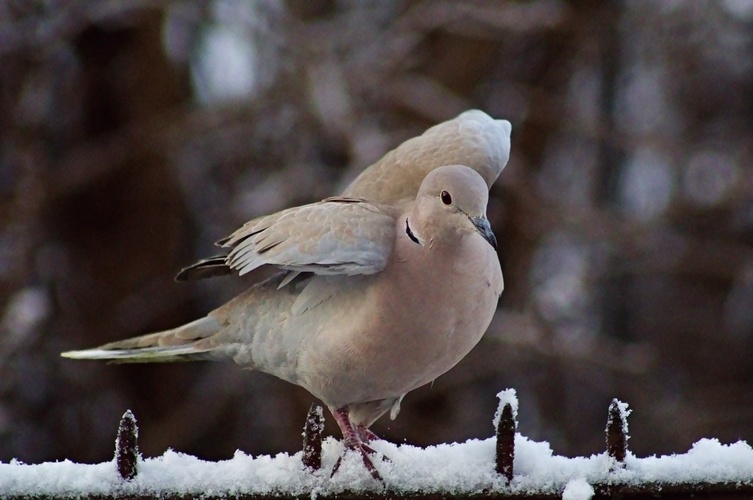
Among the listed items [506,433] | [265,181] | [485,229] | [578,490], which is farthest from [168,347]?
[265,181]

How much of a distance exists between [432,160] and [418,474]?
1042mm

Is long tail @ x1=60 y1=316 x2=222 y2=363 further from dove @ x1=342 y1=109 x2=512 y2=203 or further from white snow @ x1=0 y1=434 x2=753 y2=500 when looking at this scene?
white snow @ x1=0 y1=434 x2=753 y2=500

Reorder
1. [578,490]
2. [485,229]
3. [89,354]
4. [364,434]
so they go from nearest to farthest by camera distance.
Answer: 1. [578,490]
2. [485,229]
3. [364,434]
4. [89,354]

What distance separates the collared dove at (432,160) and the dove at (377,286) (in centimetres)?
23

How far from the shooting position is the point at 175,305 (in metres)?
5.85

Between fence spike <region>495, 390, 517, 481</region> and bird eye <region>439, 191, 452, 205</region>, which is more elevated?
bird eye <region>439, 191, 452, 205</region>

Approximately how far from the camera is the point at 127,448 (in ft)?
5.94

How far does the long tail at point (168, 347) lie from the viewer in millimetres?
2631

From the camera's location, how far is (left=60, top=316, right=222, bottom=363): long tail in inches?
104

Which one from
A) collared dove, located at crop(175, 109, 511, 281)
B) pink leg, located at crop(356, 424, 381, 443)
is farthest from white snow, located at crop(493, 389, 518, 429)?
collared dove, located at crop(175, 109, 511, 281)

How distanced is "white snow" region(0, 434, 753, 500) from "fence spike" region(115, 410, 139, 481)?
0.02 m

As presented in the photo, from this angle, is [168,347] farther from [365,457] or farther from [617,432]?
[617,432]

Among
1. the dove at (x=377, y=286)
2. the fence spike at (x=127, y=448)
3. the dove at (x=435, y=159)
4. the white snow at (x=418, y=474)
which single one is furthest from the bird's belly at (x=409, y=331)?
the fence spike at (x=127, y=448)

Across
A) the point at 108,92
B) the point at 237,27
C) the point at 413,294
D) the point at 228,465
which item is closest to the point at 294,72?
the point at 237,27
